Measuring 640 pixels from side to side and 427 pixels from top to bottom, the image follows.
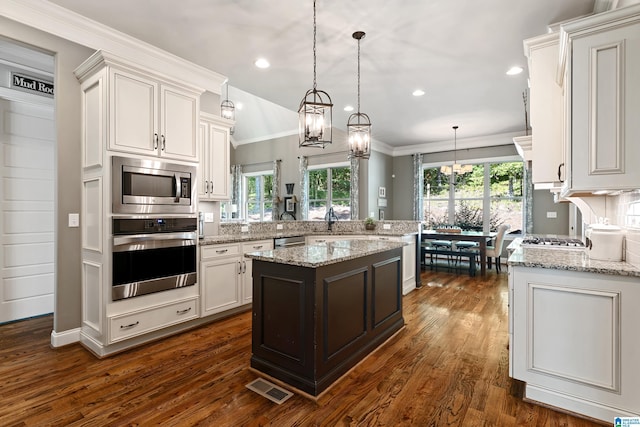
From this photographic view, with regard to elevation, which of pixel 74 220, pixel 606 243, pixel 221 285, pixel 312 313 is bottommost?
pixel 221 285

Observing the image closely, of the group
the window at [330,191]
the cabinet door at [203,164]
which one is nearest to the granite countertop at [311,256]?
the cabinet door at [203,164]

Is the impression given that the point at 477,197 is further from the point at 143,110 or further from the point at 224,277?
the point at 143,110

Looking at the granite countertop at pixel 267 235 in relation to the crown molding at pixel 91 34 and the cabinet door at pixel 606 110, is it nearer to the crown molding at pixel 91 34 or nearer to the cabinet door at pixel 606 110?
the crown molding at pixel 91 34

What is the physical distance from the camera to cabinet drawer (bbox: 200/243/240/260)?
10.7ft

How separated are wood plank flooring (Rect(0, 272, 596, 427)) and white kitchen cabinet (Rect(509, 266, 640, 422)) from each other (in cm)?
16

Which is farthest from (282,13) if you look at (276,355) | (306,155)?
(306,155)

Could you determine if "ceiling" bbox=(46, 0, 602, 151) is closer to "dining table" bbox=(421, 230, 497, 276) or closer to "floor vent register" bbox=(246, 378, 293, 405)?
"dining table" bbox=(421, 230, 497, 276)

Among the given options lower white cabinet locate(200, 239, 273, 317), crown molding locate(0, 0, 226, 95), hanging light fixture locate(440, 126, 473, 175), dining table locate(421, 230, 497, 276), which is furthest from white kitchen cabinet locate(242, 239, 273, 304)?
hanging light fixture locate(440, 126, 473, 175)

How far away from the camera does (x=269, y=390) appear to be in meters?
2.11

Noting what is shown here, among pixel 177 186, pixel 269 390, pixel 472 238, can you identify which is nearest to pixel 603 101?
pixel 269 390

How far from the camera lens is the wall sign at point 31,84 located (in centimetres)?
333

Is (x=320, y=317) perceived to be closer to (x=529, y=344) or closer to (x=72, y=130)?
(x=529, y=344)

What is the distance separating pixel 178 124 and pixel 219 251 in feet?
4.44

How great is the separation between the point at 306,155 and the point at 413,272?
4.59 metres
